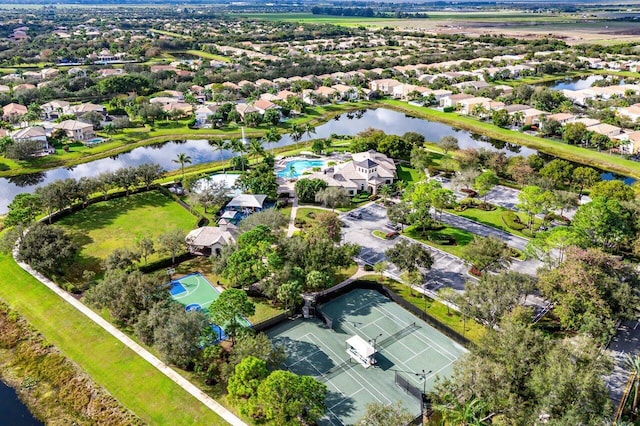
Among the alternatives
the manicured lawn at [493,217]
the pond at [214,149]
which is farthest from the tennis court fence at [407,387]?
the pond at [214,149]

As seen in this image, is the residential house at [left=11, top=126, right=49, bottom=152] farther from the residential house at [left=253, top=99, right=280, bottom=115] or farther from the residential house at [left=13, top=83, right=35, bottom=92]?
the residential house at [left=253, top=99, right=280, bottom=115]

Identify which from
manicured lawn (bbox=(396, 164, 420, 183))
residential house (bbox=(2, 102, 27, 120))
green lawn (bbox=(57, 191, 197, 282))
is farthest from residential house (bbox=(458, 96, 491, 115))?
residential house (bbox=(2, 102, 27, 120))

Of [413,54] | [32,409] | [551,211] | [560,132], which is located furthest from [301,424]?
[413,54]

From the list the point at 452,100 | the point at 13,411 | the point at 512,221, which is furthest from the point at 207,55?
the point at 13,411

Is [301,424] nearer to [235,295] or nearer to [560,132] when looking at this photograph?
[235,295]

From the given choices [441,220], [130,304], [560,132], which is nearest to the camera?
[130,304]

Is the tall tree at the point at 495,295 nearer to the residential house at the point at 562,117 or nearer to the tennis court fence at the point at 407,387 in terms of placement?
the tennis court fence at the point at 407,387
